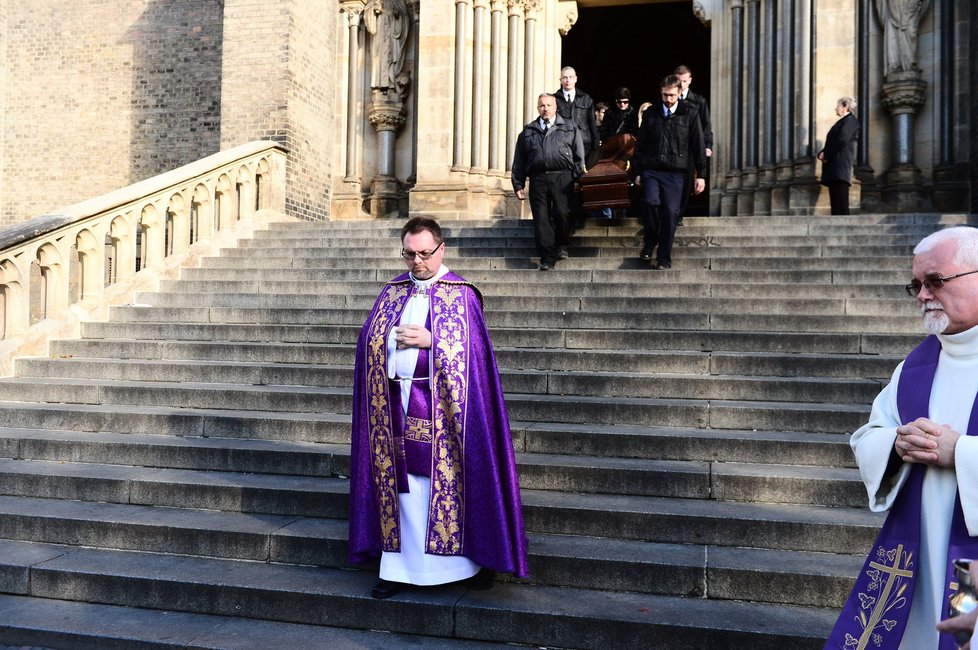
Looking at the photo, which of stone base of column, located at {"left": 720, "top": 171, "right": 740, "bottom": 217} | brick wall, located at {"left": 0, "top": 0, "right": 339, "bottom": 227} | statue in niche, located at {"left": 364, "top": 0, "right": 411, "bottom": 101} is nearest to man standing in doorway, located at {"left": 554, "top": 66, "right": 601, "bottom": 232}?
stone base of column, located at {"left": 720, "top": 171, "right": 740, "bottom": 217}

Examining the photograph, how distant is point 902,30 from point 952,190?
2.10 m

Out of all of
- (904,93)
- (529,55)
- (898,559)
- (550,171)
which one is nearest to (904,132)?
(904,93)

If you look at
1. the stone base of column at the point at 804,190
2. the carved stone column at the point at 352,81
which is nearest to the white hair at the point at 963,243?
the stone base of column at the point at 804,190

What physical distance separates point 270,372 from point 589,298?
2518 millimetres

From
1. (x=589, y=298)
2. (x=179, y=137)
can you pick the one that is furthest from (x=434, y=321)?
(x=179, y=137)

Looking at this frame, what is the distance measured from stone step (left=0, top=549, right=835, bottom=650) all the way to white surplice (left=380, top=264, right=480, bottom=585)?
94mm

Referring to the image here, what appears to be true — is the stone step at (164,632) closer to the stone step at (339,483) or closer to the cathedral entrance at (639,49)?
the stone step at (339,483)

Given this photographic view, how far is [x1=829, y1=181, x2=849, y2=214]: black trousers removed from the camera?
30.2 ft

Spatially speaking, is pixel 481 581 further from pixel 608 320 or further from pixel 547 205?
pixel 547 205

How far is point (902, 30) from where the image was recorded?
1012 cm

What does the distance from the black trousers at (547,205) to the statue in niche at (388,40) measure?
228 inches

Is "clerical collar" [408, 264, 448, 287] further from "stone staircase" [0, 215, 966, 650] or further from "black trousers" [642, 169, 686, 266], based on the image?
"black trousers" [642, 169, 686, 266]

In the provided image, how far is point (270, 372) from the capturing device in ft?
18.9

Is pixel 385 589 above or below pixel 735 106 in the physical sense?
below
